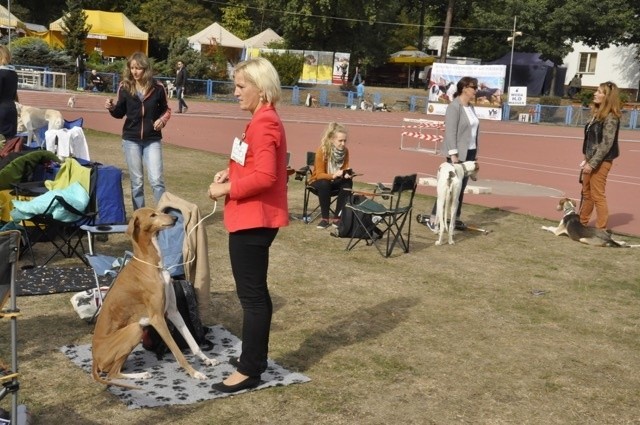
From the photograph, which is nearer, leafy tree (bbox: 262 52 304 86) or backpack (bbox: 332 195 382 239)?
backpack (bbox: 332 195 382 239)

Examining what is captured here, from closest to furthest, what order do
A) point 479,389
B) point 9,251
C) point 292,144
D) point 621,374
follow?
point 9,251, point 479,389, point 621,374, point 292,144

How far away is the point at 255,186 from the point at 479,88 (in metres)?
36.1

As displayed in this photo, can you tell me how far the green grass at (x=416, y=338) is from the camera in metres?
4.62

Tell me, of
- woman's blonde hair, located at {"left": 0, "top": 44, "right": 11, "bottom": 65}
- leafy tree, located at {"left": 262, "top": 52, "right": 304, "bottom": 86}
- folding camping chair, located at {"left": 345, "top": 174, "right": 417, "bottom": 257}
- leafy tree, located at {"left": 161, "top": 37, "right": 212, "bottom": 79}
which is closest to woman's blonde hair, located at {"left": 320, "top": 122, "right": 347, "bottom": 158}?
folding camping chair, located at {"left": 345, "top": 174, "right": 417, "bottom": 257}

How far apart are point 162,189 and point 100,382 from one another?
3.92 m

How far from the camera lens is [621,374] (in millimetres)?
5488

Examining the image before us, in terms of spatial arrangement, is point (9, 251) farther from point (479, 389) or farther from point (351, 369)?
point (479, 389)

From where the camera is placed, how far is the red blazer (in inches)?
169

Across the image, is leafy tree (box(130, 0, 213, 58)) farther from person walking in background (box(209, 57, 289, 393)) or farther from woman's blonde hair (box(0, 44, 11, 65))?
person walking in background (box(209, 57, 289, 393))

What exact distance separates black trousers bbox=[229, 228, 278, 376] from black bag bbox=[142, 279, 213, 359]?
71 cm

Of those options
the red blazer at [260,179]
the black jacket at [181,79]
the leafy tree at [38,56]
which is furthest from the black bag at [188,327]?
the leafy tree at [38,56]

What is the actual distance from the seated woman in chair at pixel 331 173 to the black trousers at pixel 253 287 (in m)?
5.11

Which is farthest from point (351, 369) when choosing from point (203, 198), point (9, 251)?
point (203, 198)

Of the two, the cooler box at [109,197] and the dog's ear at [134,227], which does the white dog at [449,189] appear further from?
the dog's ear at [134,227]
